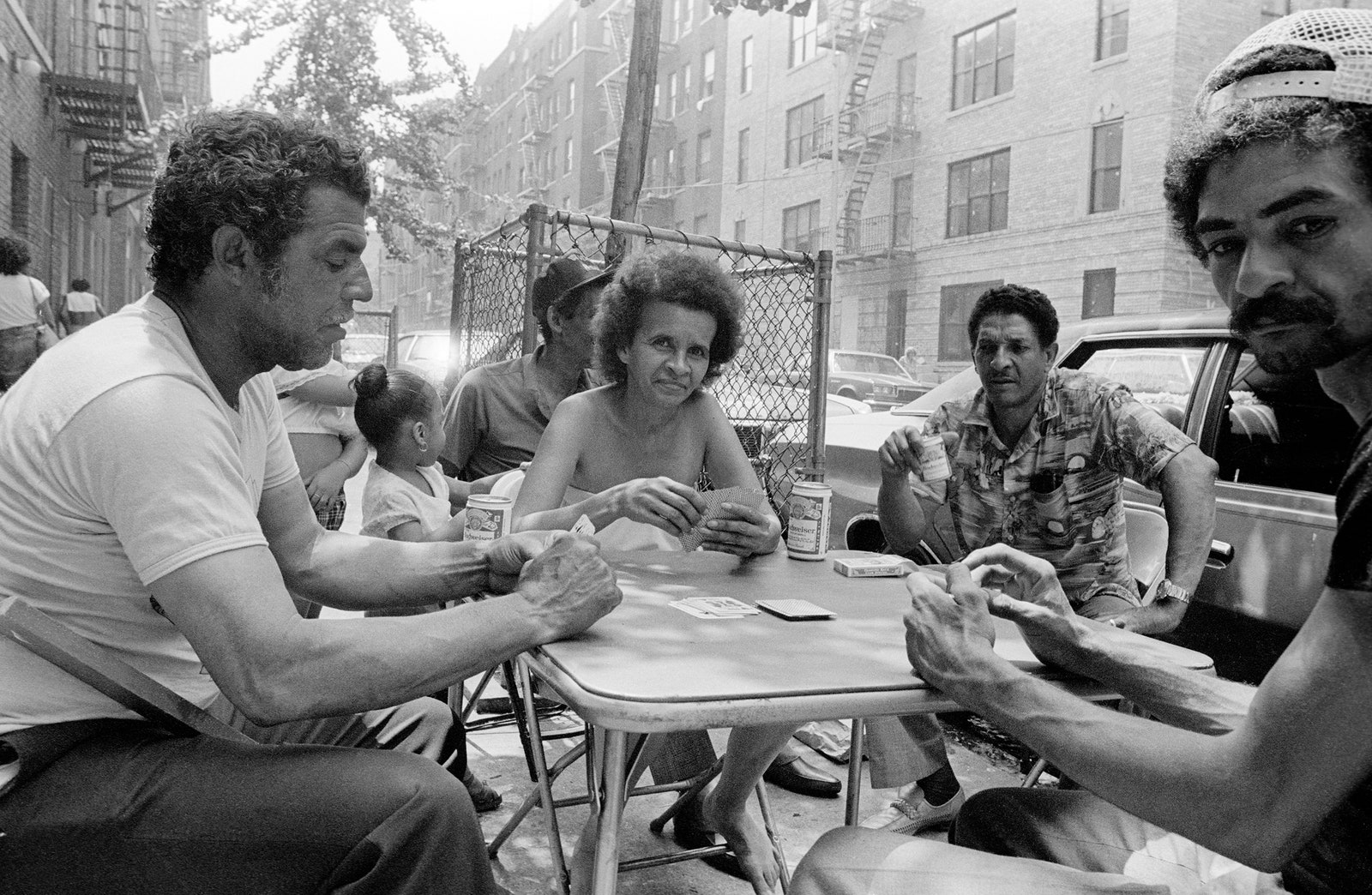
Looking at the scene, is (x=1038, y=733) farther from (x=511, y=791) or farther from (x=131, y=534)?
(x=511, y=791)

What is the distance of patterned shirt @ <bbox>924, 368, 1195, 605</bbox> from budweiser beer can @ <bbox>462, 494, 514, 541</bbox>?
2.15 metres

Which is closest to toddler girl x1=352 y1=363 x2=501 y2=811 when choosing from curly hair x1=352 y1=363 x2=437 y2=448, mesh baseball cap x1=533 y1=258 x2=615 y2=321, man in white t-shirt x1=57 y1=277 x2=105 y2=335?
curly hair x1=352 y1=363 x2=437 y2=448

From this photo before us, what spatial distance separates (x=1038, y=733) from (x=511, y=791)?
257 centimetres

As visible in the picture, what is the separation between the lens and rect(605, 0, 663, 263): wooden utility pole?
7361 mm

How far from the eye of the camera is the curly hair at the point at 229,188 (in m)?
1.91

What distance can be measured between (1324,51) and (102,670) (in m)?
2.05

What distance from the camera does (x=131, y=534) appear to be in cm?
159

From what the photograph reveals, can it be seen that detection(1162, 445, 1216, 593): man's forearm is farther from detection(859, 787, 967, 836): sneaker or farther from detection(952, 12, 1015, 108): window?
detection(952, 12, 1015, 108): window

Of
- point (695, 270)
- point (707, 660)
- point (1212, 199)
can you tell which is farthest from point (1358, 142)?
point (695, 270)

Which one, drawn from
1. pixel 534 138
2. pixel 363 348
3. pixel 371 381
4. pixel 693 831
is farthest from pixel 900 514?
pixel 534 138

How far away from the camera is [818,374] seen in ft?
17.9

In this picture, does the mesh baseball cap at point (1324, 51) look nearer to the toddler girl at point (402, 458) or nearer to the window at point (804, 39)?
the toddler girl at point (402, 458)

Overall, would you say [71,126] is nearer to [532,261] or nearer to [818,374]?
[532,261]

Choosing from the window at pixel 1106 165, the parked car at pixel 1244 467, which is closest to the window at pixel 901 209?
the window at pixel 1106 165
